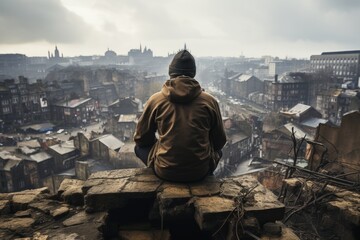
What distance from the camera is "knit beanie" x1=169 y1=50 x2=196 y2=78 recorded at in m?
3.46

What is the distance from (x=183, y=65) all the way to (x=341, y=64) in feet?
235

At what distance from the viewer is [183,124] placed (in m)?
3.14

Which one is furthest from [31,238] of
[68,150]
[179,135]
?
[68,150]

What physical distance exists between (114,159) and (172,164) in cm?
2122

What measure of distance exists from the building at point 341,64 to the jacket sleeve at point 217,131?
62221 millimetres

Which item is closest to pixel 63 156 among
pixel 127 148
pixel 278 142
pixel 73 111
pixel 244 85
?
pixel 127 148

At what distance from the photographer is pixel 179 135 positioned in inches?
123

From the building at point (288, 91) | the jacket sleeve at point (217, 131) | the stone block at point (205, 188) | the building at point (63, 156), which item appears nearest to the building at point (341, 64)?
the building at point (288, 91)

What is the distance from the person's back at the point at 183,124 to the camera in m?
3.13

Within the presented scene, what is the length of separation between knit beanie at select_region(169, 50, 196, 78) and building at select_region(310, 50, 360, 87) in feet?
205

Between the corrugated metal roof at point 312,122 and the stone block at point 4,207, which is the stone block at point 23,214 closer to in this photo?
the stone block at point 4,207

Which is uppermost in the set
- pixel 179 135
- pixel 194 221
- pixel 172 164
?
pixel 179 135

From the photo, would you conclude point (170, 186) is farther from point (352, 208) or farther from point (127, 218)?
point (352, 208)

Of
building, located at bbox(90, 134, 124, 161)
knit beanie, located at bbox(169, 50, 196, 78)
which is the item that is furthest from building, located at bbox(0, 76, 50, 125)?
knit beanie, located at bbox(169, 50, 196, 78)
